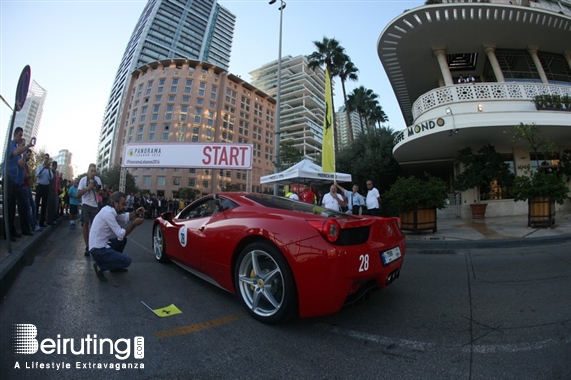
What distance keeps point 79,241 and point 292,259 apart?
6469mm

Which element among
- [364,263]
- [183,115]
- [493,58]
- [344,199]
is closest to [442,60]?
[493,58]

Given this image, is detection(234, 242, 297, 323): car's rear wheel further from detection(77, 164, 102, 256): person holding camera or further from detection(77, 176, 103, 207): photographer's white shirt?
detection(77, 176, 103, 207): photographer's white shirt

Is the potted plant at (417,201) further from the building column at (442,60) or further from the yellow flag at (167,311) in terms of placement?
the building column at (442,60)

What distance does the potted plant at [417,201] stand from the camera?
307 inches

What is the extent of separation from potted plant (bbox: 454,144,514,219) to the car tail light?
12433 mm

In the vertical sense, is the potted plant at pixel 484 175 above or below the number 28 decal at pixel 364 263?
above

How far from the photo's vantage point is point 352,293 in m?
2.24

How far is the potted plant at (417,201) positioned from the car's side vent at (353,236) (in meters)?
6.03


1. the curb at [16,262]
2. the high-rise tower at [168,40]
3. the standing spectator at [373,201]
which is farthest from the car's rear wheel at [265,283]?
the high-rise tower at [168,40]

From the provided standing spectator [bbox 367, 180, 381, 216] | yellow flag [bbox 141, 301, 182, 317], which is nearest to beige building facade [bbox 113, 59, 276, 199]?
standing spectator [bbox 367, 180, 381, 216]

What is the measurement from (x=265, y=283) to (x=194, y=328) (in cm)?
69

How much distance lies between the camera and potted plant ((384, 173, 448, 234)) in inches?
307

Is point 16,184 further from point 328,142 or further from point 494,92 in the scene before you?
point 494,92

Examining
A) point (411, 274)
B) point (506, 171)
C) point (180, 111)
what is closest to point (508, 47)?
point (506, 171)
